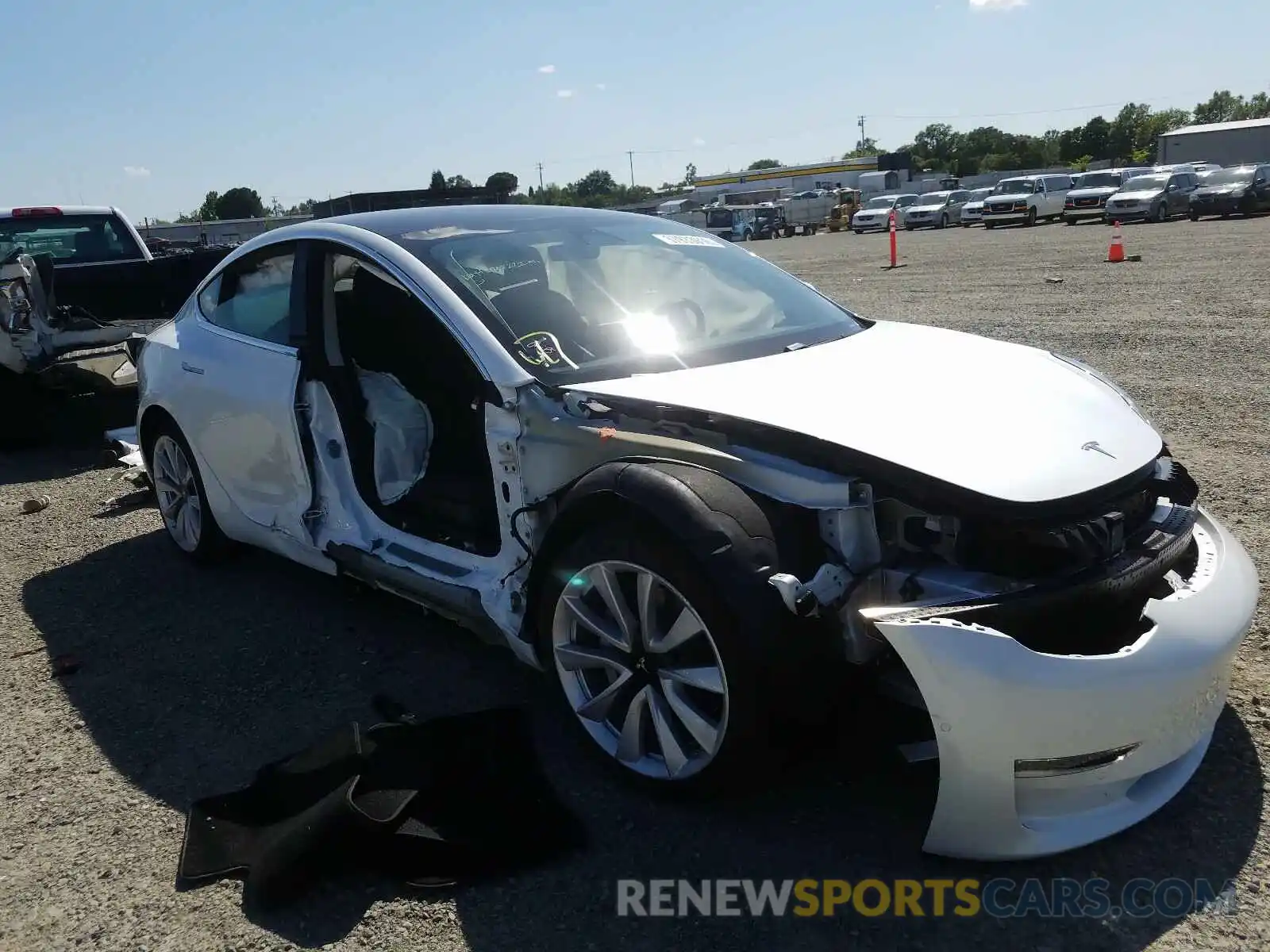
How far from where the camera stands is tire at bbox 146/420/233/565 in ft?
16.8

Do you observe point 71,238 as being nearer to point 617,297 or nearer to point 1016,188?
point 617,297

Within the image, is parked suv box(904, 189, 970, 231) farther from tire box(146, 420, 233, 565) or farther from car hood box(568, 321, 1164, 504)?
car hood box(568, 321, 1164, 504)

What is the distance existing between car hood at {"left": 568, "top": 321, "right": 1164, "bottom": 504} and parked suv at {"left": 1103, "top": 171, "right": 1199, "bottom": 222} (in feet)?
99.9

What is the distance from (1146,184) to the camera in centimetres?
3161

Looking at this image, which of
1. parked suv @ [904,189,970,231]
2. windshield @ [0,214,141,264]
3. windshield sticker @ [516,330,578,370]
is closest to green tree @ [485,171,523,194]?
windshield @ [0,214,141,264]

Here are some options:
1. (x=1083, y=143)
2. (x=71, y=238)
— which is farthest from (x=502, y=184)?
(x=1083, y=143)

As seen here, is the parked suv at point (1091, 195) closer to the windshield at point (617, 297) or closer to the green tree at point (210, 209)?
the windshield at point (617, 297)

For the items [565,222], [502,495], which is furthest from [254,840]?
[565,222]

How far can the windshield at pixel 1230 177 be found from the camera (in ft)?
97.0

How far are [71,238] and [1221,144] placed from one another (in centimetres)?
6046

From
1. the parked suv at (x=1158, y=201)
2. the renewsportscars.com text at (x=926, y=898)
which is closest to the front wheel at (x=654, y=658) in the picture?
the renewsportscars.com text at (x=926, y=898)

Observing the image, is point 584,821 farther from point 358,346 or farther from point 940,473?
point 358,346

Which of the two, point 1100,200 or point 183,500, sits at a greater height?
point 183,500

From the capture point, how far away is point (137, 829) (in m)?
3.13
